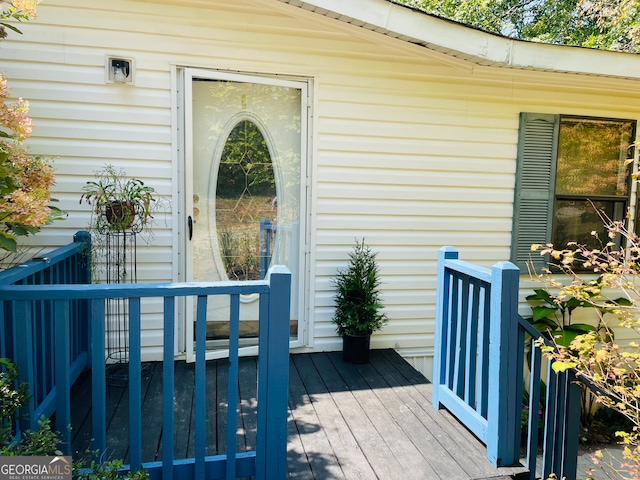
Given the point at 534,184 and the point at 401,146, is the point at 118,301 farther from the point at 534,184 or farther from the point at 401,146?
the point at 534,184

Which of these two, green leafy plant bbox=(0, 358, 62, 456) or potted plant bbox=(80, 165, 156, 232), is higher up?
potted plant bbox=(80, 165, 156, 232)

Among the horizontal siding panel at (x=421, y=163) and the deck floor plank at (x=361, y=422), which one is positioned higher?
the horizontal siding panel at (x=421, y=163)

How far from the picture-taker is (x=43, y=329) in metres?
2.23

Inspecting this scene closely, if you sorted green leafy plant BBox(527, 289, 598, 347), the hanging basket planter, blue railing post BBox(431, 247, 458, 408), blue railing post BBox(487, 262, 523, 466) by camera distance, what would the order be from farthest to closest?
green leafy plant BBox(527, 289, 598, 347) < the hanging basket planter < blue railing post BBox(431, 247, 458, 408) < blue railing post BBox(487, 262, 523, 466)

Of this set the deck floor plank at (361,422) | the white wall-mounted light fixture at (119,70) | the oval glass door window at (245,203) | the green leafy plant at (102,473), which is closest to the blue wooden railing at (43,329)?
the green leafy plant at (102,473)

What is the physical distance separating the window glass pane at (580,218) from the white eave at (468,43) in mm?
1125

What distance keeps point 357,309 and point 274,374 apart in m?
1.65

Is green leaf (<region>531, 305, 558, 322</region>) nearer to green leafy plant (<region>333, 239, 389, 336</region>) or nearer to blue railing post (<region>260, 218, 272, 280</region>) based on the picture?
green leafy plant (<region>333, 239, 389, 336</region>)

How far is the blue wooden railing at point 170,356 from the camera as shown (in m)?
1.74

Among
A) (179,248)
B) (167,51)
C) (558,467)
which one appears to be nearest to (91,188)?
(179,248)

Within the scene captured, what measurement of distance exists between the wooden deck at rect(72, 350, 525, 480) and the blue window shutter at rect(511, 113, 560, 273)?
5.26 ft

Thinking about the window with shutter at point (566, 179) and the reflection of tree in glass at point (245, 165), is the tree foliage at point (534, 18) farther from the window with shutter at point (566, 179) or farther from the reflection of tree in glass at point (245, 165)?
the reflection of tree in glass at point (245, 165)

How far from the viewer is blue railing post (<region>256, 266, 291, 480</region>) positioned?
179 centimetres

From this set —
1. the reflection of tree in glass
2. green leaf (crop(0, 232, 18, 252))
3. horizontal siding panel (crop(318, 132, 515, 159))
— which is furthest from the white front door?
green leaf (crop(0, 232, 18, 252))
